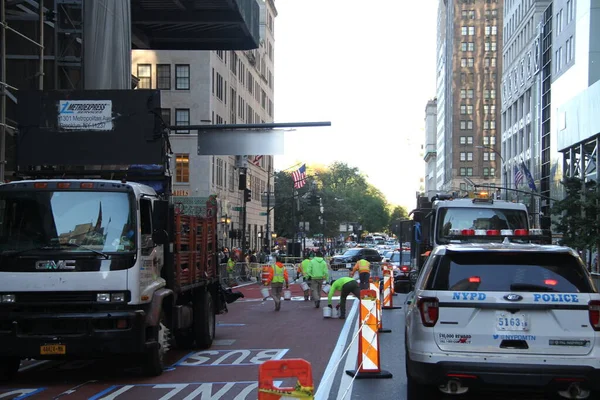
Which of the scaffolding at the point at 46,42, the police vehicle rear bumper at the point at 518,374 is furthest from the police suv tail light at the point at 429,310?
the scaffolding at the point at 46,42

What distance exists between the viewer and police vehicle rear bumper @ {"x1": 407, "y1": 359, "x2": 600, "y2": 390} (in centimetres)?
737

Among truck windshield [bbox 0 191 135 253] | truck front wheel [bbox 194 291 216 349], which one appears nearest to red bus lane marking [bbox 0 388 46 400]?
truck windshield [bbox 0 191 135 253]

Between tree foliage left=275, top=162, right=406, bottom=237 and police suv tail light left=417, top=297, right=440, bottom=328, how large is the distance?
55888mm

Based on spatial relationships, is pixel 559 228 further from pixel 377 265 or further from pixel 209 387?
pixel 209 387

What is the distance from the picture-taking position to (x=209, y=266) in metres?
15.3

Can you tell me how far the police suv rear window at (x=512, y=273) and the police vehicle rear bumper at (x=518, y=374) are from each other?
72 cm

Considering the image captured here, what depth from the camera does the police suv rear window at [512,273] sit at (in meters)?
7.63

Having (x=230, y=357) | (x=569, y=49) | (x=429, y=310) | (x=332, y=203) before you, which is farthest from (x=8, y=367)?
(x=332, y=203)

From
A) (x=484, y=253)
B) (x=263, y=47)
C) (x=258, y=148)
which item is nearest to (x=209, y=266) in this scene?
(x=258, y=148)

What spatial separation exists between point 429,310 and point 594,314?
1.55 meters

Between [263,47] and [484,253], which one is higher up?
[263,47]

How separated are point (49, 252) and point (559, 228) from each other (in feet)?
106

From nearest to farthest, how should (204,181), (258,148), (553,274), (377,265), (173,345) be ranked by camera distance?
(553,274) → (173,345) → (258,148) → (377,265) → (204,181)

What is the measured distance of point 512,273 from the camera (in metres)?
7.72
